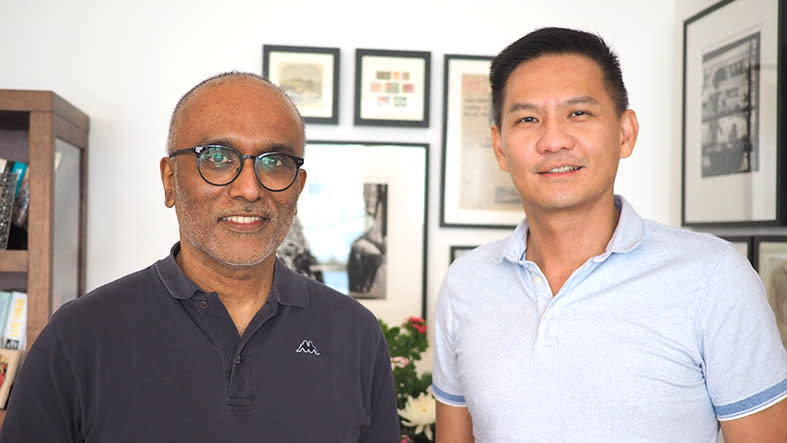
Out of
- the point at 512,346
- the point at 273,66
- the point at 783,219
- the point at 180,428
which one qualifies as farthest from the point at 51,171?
the point at 783,219

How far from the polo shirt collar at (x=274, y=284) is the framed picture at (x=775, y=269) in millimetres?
1458

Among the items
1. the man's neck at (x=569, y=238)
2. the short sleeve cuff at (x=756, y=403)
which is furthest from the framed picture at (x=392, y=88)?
the short sleeve cuff at (x=756, y=403)

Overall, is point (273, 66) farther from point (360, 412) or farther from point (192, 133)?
point (360, 412)

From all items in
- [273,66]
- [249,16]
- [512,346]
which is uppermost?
[249,16]

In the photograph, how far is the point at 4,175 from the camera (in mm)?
2379

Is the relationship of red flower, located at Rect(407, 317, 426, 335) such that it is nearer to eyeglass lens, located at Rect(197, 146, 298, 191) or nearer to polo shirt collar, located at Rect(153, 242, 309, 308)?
polo shirt collar, located at Rect(153, 242, 309, 308)

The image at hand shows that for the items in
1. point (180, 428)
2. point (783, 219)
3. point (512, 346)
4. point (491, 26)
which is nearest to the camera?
point (180, 428)

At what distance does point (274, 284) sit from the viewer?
1.42 m

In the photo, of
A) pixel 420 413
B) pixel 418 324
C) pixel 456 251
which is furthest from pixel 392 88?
pixel 420 413

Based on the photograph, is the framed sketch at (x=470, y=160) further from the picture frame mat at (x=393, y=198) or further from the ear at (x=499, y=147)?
Answer: the ear at (x=499, y=147)

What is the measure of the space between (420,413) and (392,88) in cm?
120

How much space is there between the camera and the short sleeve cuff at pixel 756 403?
53.5 inches

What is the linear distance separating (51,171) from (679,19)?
89.7 inches

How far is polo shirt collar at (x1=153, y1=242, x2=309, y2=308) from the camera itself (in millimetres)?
1340
